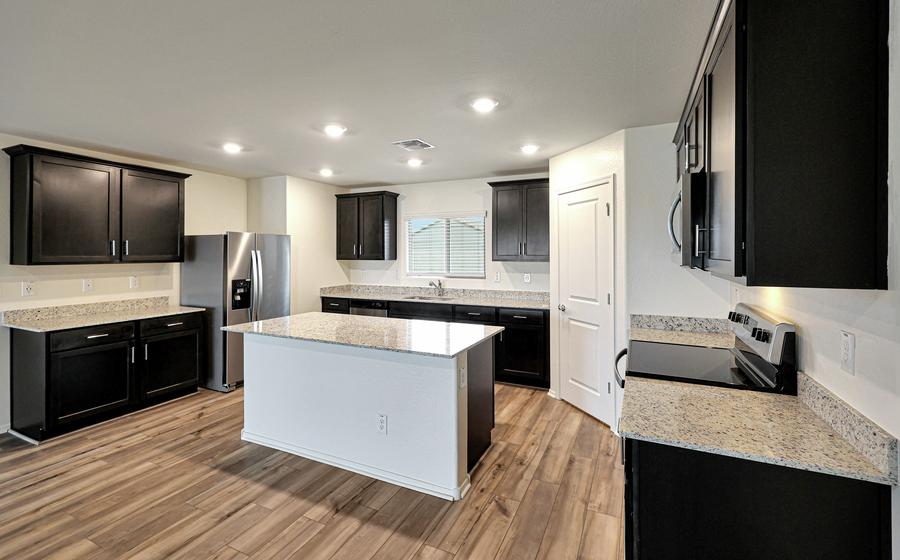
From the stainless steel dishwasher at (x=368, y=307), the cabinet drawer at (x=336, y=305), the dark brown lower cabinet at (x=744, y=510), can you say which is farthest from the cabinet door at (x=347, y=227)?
the dark brown lower cabinet at (x=744, y=510)

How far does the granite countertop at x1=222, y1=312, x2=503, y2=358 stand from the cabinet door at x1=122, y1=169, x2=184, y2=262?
1820 mm

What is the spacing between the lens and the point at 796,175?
113 cm

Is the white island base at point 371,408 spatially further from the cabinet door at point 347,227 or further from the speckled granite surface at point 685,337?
the cabinet door at point 347,227

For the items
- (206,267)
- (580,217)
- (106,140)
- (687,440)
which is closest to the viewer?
(687,440)

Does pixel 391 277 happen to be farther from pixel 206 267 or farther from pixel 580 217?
pixel 580 217

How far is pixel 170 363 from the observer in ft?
13.5

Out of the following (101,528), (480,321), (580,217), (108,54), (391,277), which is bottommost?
(101,528)

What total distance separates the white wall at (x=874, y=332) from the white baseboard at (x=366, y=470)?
1825 millimetres

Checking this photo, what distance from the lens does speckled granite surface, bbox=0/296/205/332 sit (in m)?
3.43

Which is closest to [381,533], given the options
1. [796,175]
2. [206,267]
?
[796,175]

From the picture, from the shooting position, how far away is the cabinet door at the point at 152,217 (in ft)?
13.1

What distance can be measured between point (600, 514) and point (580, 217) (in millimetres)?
2417

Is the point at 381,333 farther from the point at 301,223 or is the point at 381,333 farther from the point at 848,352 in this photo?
the point at 301,223

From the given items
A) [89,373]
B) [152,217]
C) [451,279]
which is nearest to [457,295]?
[451,279]
